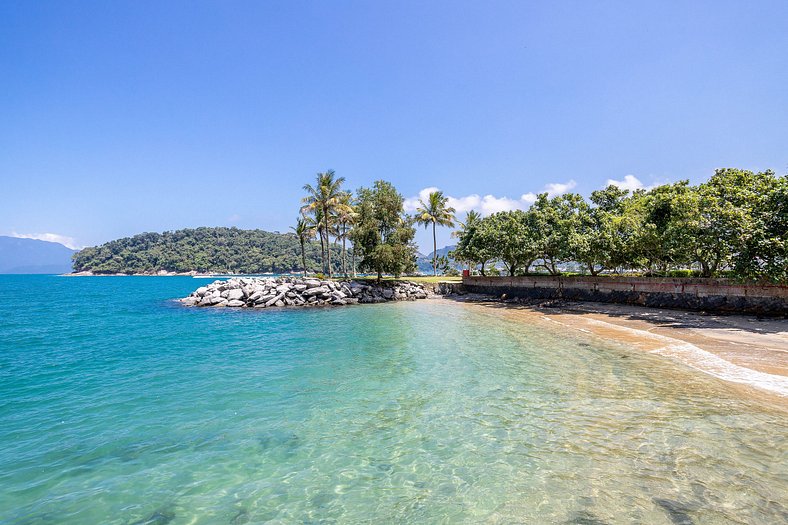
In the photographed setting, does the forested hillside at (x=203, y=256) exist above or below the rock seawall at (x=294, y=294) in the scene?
above

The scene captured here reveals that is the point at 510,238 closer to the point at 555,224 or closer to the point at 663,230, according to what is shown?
the point at 555,224

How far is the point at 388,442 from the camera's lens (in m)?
7.09

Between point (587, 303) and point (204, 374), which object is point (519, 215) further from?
point (204, 374)

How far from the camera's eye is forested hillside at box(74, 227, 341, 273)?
163250 mm

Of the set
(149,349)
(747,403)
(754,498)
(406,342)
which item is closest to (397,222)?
(406,342)

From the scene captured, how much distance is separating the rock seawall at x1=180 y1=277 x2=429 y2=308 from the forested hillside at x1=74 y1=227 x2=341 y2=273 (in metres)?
111

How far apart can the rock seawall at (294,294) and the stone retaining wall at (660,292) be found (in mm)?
14138

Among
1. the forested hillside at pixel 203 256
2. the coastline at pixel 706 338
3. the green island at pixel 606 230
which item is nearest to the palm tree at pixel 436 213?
the green island at pixel 606 230

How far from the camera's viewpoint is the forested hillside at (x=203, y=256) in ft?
536

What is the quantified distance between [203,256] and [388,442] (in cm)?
18610

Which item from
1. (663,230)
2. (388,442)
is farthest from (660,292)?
(388,442)

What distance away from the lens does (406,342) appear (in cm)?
1764

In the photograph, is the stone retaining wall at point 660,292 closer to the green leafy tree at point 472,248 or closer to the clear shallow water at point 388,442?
the green leafy tree at point 472,248

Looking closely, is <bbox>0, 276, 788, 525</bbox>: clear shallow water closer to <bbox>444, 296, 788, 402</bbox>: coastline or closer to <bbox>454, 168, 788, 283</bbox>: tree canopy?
<bbox>444, 296, 788, 402</bbox>: coastline
